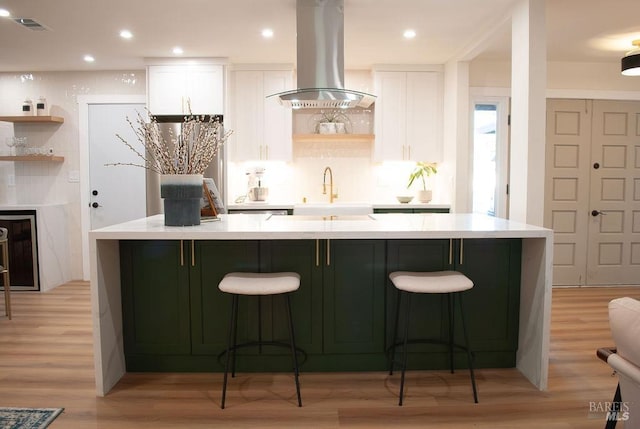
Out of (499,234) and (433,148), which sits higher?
(433,148)

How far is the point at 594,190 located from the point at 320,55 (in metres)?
3.86

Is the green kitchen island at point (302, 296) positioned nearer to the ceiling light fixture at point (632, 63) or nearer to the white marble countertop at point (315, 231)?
the white marble countertop at point (315, 231)

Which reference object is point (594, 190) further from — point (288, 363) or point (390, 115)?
point (288, 363)

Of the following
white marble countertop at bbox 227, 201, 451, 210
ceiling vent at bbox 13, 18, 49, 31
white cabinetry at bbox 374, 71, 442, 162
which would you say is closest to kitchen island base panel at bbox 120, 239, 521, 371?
white marble countertop at bbox 227, 201, 451, 210

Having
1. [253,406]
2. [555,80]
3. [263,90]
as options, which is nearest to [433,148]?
[555,80]

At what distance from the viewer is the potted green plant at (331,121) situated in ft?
18.4

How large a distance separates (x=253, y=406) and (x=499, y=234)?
1715mm

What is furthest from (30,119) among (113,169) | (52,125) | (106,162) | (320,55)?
(320,55)

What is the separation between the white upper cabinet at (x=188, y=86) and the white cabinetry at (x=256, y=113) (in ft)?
0.71

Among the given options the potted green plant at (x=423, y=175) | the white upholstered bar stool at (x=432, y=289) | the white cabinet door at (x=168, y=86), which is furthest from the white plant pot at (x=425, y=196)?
the white cabinet door at (x=168, y=86)

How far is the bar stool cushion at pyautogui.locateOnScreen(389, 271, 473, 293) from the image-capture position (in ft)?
8.22

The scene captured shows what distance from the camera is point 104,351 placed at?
2.69 metres

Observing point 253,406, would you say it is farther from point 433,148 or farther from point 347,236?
point 433,148

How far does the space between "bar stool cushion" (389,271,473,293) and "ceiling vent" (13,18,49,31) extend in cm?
379
